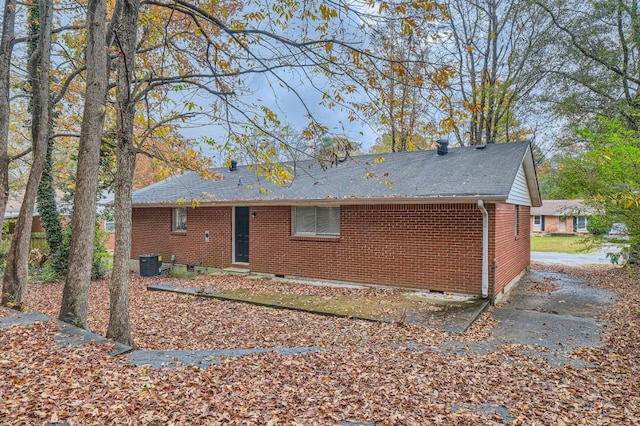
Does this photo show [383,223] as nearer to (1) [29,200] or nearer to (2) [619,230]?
(2) [619,230]

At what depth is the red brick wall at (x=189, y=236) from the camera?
1239 cm

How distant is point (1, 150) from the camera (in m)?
7.02

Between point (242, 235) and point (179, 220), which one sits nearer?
point (242, 235)

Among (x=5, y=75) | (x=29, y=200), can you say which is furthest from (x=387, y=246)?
(x=5, y=75)

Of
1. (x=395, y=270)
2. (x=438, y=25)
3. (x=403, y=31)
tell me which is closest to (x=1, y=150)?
(x=403, y=31)

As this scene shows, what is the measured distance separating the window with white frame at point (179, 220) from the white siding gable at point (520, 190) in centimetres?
1079

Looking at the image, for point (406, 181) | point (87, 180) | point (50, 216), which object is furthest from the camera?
point (50, 216)

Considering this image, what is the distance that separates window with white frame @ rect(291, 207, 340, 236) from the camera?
10211 mm

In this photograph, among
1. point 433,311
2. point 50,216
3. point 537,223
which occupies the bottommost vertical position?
point 433,311

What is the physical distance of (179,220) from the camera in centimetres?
1369

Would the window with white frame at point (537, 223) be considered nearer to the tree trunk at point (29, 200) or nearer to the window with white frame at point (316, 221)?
the window with white frame at point (316, 221)

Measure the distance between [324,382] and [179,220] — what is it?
11185 millimetres

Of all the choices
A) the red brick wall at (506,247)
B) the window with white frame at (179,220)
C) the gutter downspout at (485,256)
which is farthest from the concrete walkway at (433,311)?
the window with white frame at (179,220)

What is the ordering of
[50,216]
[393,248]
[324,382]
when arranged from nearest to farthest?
[324,382] < [393,248] < [50,216]
